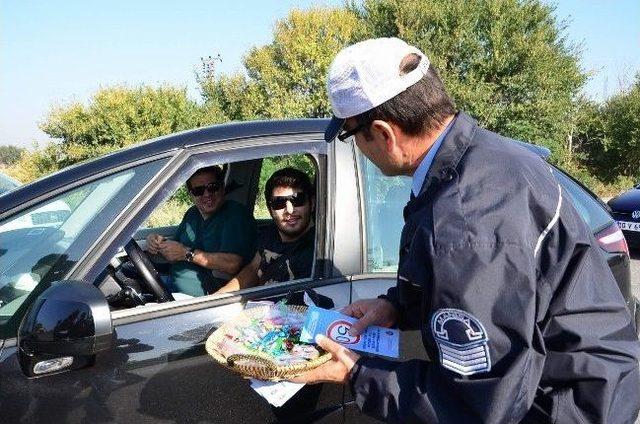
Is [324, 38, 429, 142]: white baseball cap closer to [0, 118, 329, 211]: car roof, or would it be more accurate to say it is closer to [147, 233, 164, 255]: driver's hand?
[0, 118, 329, 211]: car roof

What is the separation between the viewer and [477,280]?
1.17 meters

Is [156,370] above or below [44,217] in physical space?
below

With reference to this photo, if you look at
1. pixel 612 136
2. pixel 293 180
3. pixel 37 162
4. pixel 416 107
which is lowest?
pixel 612 136

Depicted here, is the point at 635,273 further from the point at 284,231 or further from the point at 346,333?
the point at 346,333

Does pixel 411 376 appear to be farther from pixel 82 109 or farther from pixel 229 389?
pixel 82 109

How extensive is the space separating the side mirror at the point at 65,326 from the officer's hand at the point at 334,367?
1.76ft

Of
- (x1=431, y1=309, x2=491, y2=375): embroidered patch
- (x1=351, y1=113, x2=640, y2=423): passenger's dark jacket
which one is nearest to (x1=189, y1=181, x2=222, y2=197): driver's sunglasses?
(x1=351, y1=113, x2=640, y2=423): passenger's dark jacket

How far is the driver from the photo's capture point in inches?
107

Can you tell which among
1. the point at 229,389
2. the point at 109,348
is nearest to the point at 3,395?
the point at 109,348

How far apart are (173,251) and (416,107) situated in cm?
181

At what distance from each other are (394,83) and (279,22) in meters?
23.8

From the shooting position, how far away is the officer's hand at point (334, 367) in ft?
4.87

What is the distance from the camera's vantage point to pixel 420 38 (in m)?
18.9

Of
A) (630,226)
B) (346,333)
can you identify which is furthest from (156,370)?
(630,226)
